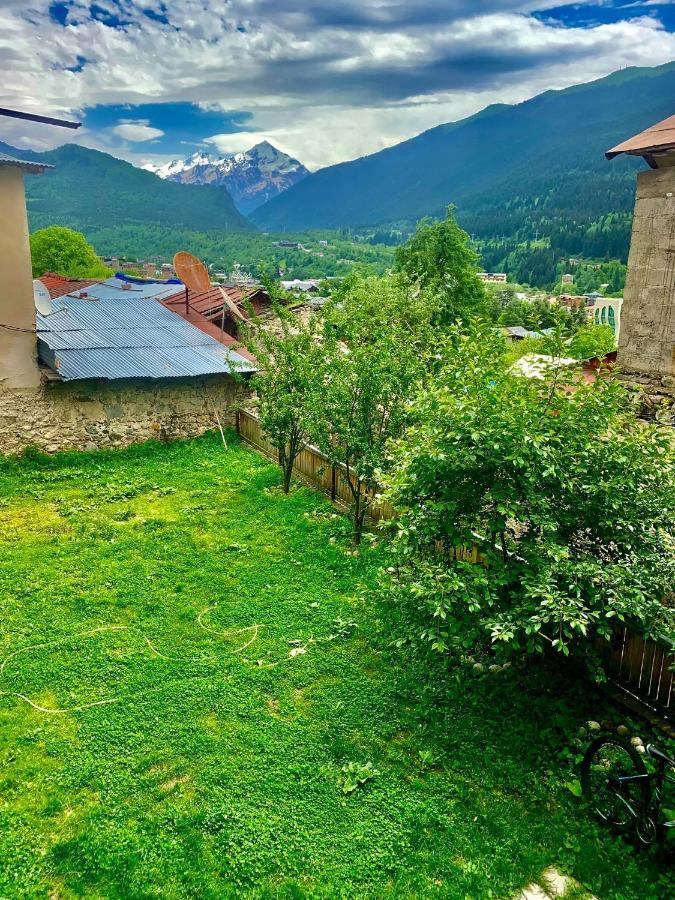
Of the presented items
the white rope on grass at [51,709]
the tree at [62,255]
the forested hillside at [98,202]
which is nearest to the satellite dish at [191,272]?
the white rope on grass at [51,709]

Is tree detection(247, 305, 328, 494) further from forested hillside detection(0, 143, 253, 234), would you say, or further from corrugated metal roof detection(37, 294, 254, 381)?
forested hillside detection(0, 143, 253, 234)

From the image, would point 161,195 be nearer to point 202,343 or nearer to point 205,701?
point 202,343

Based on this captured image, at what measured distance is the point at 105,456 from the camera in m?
14.4

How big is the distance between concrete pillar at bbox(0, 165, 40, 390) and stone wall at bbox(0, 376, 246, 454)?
0.51 metres

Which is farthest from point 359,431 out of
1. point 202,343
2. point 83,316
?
point 83,316

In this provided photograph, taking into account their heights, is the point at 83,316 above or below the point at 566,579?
above

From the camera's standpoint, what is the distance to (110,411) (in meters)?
14.7

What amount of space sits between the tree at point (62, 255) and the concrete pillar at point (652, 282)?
5847 centimetres

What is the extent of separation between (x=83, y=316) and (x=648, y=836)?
17.2 meters

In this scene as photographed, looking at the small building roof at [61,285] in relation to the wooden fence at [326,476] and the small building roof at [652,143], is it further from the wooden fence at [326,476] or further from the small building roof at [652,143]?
the small building roof at [652,143]

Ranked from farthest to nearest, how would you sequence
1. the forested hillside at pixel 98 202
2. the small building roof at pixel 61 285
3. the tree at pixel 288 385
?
the forested hillside at pixel 98 202 → the small building roof at pixel 61 285 → the tree at pixel 288 385

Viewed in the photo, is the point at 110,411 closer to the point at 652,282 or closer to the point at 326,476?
the point at 326,476

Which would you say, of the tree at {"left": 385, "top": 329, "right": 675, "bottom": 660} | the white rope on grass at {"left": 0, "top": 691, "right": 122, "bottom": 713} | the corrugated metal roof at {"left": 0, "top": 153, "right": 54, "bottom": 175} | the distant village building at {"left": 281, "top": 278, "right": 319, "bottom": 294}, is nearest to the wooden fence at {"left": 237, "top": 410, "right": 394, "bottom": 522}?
the distant village building at {"left": 281, "top": 278, "right": 319, "bottom": 294}

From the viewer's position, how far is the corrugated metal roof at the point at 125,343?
14.4 m
